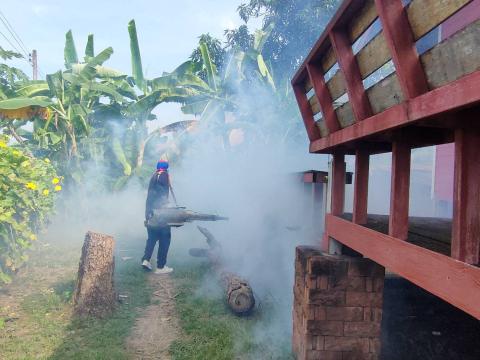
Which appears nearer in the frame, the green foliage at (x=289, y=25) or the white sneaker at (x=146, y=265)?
the white sneaker at (x=146, y=265)

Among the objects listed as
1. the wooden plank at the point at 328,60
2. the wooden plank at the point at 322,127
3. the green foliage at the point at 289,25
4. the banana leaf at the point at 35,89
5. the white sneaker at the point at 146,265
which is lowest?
the white sneaker at the point at 146,265

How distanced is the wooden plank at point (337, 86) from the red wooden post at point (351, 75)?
204mm

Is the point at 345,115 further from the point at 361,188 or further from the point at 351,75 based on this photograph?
the point at 361,188

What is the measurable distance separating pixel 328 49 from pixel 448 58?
142cm

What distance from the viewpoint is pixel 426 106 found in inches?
63.2

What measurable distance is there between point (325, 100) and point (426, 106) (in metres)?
1.45

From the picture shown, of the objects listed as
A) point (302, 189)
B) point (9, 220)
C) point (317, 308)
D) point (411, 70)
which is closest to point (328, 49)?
point (411, 70)

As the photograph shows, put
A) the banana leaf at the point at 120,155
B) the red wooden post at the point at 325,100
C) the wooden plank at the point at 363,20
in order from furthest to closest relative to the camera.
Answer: the banana leaf at the point at 120,155 → the red wooden post at the point at 325,100 → the wooden plank at the point at 363,20

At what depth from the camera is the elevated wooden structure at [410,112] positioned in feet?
4.89

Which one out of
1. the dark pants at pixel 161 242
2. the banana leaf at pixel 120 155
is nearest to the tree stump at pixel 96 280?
the dark pants at pixel 161 242

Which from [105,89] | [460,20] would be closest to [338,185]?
[460,20]

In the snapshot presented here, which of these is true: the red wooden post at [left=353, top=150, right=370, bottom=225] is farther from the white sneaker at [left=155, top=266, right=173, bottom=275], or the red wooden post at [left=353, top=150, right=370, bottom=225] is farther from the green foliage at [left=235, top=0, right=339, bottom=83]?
the green foliage at [left=235, top=0, right=339, bottom=83]

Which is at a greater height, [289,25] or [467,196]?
[289,25]

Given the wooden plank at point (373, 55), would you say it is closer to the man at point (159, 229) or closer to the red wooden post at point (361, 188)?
the red wooden post at point (361, 188)
